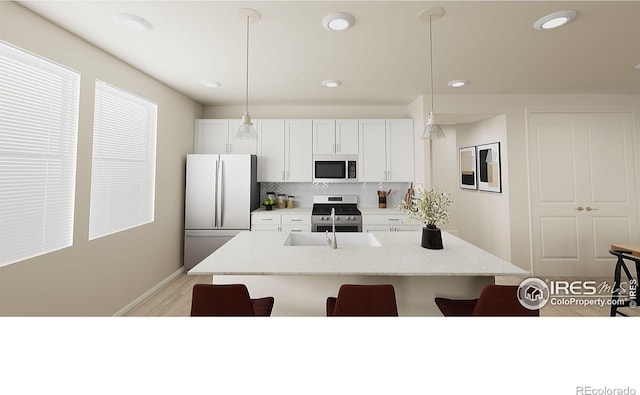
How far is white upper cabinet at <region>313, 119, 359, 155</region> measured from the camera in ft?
13.5

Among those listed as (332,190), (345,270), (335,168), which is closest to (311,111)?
(335,168)

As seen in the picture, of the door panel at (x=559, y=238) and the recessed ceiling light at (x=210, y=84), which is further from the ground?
the recessed ceiling light at (x=210, y=84)

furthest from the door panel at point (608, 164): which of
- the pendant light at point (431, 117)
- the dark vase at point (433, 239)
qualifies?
the dark vase at point (433, 239)

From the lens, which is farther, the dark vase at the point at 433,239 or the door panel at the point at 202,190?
the door panel at the point at 202,190

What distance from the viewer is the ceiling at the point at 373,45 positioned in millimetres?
1863

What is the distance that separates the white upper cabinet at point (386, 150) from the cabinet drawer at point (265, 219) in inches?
55.6

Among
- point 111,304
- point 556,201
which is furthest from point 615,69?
point 111,304

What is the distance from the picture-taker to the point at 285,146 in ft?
13.6

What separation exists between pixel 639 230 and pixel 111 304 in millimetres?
6315

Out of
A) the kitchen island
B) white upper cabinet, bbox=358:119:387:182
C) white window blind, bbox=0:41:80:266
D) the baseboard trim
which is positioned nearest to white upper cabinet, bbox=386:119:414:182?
white upper cabinet, bbox=358:119:387:182

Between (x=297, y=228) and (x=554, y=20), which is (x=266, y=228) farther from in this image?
(x=554, y=20)

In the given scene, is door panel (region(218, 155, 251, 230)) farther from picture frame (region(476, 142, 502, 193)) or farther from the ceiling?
picture frame (region(476, 142, 502, 193))
